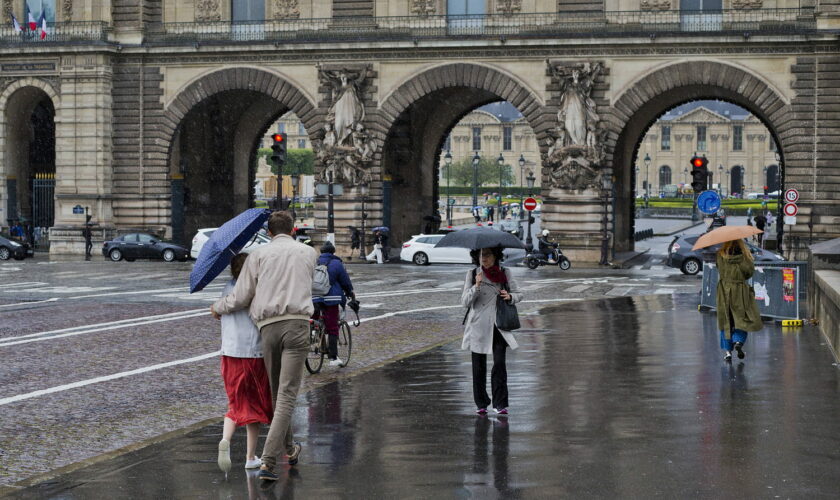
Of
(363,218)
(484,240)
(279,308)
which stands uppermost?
(363,218)

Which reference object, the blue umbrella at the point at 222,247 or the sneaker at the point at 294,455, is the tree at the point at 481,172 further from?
the blue umbrella at the point at 222,247

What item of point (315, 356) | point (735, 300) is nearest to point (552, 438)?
point (315, 356)

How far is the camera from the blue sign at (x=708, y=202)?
1168 inches

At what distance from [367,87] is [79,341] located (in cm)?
2919

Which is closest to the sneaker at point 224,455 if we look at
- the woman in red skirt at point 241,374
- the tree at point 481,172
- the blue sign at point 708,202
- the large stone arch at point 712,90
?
the woman in red skirt at point 241,374

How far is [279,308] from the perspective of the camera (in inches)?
401

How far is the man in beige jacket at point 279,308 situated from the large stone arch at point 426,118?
124 ft

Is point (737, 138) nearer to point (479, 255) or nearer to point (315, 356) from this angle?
point (315, 356)

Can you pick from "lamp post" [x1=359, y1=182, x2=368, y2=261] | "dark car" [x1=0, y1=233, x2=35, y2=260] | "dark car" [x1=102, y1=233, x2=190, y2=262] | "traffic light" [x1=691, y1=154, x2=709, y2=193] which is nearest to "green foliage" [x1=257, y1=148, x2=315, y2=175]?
"dark car" [x1=0, y1=233, x2=35, y2=260]

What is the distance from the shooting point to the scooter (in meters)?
45.1

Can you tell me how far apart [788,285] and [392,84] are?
90.6ft

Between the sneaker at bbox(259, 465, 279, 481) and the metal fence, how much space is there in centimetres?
3786

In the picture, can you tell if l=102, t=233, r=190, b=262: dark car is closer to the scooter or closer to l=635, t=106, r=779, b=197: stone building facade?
the scooter

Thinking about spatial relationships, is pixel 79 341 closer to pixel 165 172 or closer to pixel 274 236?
pixel 274 236
